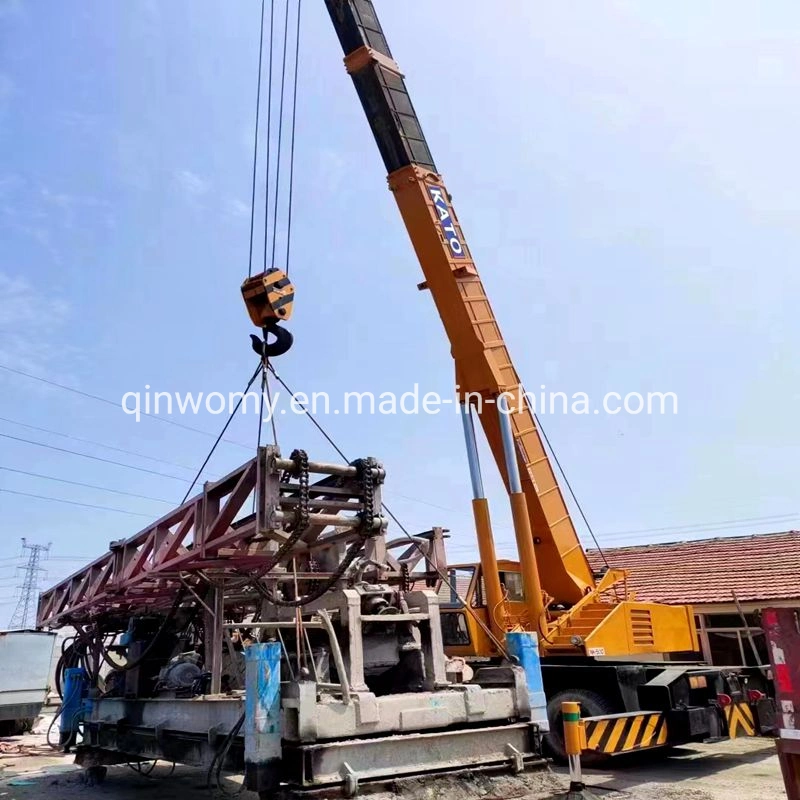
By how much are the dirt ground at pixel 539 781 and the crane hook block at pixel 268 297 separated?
4.73 metres

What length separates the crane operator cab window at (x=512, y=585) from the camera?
33.6 ft

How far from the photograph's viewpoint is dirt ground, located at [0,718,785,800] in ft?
19.3

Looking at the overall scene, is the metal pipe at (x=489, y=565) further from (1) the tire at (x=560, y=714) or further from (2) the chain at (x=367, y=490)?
(2) the chain at (x=367, y=490)

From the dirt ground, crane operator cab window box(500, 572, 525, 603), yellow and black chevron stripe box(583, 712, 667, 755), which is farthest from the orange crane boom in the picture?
the dirt ground

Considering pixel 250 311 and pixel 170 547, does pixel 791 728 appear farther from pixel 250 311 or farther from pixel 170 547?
pixel 250 311

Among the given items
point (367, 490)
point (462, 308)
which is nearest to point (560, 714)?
point (367, 490)

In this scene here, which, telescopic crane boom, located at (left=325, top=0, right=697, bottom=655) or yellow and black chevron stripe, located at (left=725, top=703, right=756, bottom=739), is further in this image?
telescopic crane boom, located at (left=325, top=0, right=697, bottom=655)

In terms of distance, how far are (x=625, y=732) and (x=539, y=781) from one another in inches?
88.6

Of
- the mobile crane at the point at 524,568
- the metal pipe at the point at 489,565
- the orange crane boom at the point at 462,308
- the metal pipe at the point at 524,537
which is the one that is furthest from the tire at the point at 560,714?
the orange crane boom at the point at 462,308

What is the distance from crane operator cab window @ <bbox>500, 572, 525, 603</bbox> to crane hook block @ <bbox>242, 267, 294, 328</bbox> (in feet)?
16.1

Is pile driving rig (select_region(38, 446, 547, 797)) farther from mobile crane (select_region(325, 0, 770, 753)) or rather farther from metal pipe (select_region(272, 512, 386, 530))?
mobile crane (select_region(325, 0, 770, 753))

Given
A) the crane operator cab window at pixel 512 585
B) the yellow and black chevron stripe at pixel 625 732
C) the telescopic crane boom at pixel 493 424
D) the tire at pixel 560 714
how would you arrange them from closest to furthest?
the yellow and black chevron stripe at pixel 625 732, the tire at pixel 560 714, the telescopic crane boom at pixel 493 424, the crane operator cab window at pixel 512 585

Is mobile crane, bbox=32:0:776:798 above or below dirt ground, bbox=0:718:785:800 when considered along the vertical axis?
above

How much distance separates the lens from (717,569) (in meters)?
16.9
